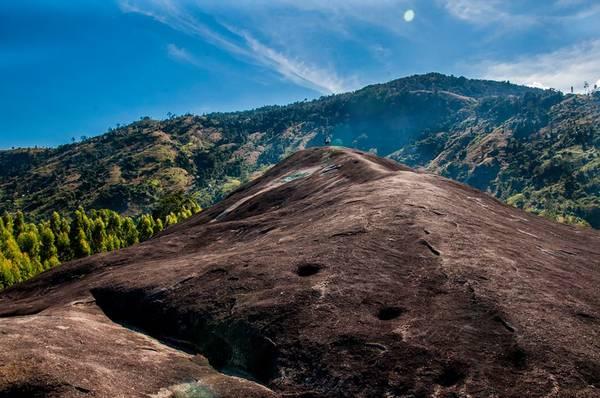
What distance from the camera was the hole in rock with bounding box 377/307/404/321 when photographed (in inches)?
901

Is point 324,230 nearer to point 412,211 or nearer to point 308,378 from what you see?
point 412,211

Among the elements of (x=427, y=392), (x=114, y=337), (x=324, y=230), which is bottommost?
(x=427, y=392)

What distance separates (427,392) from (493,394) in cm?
240

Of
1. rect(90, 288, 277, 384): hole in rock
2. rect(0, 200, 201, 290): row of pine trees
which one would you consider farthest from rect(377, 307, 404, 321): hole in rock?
rect(0, 200, 201, 290): row of pine trees

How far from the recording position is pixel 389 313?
23.2m

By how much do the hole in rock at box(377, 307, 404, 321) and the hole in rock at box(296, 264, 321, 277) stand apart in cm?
544

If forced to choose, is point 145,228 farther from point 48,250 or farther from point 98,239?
point 48,250

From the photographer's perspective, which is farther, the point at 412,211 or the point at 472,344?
the point at 412,211

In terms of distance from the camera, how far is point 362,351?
20688 mm

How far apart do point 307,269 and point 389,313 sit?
644cm

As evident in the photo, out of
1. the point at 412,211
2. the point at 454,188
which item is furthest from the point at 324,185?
the point at 412,211

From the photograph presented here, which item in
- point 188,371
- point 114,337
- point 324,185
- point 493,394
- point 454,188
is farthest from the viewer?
point 324,185

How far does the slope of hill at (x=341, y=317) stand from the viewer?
19.1m

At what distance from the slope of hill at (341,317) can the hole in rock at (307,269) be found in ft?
0.25
